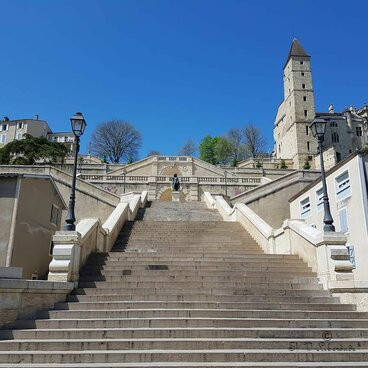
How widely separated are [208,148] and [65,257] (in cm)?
7340

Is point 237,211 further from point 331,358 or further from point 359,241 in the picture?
point 331,358

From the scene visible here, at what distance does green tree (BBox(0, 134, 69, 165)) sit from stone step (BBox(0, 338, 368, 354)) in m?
41.2

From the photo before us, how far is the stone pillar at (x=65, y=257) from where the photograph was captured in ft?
27.7

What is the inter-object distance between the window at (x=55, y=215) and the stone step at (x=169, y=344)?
11172 mm

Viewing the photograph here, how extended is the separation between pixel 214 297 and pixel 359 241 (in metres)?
12.0

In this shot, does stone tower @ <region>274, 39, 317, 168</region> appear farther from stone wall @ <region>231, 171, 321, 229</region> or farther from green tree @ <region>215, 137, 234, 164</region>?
stone wall @ <region>231, 171, 321, 229</region>

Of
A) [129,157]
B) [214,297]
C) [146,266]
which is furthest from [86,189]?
[129,157]

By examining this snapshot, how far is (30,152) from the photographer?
4406cm

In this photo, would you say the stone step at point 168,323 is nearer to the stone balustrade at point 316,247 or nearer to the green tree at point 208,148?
the stone balustrade at point 316,247

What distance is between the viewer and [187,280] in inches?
359

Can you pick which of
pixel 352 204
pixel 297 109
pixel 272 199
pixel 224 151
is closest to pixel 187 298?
pixel 352 204

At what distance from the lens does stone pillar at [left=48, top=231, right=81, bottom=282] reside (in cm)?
845

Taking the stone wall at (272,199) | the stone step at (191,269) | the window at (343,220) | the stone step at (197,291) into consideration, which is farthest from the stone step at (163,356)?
the stone wall at (272,199)

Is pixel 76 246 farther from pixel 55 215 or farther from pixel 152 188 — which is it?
pixel 152 188
